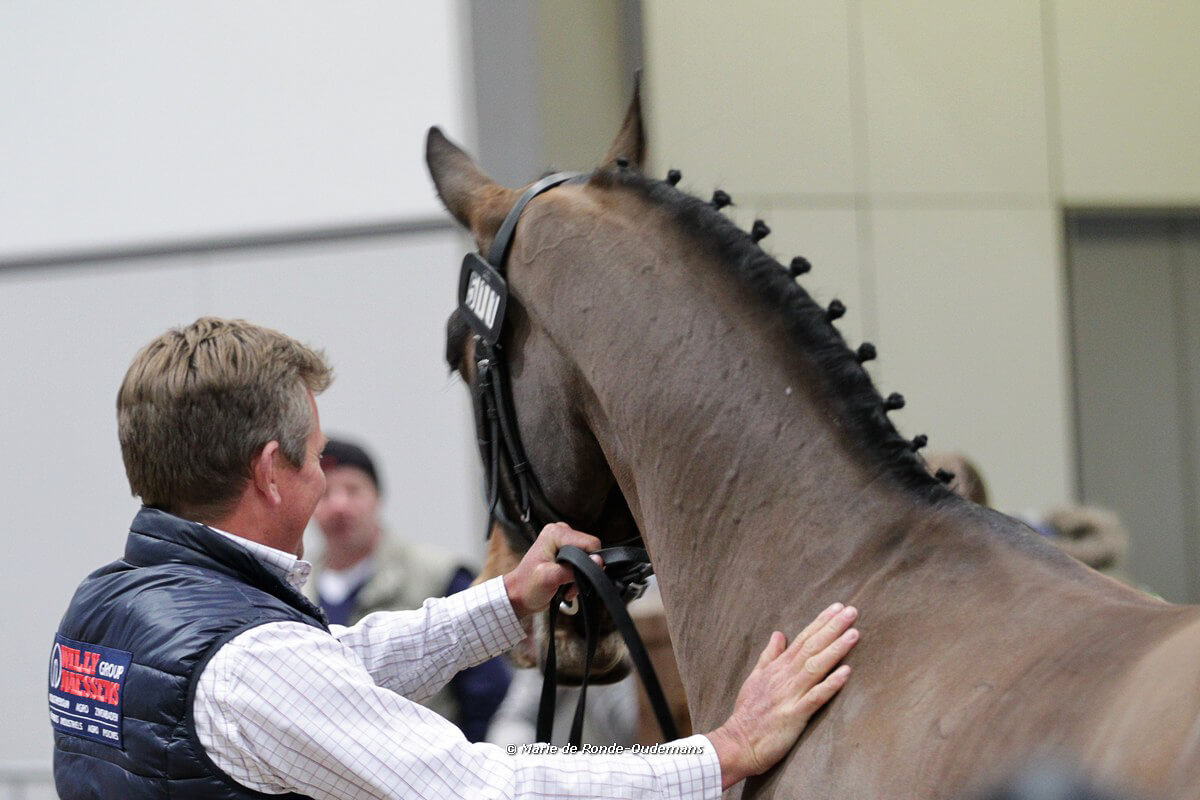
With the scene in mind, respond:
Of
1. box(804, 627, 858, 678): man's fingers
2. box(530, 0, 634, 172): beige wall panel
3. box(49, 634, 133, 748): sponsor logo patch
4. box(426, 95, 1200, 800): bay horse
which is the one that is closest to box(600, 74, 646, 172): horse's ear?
box(426, 95, 1200, 800): bay horse

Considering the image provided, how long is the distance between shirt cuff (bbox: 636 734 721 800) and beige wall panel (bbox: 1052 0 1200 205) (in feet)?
19.9

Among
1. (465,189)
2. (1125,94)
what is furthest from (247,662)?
(1125,94)

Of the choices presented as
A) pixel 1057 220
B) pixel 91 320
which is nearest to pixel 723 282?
pixel 91 320

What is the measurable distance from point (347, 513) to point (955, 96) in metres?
4.22

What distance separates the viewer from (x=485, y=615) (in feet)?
7.46

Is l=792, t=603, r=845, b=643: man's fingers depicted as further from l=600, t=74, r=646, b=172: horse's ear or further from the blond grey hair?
l=600, t=74, r=646, b=172: horse's ear

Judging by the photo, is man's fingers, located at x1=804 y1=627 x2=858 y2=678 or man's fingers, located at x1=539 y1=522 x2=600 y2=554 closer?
man's fingers, located at x1=804 y1=627 x2=858 y2=678

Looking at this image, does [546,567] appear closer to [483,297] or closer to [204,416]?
[483,297]

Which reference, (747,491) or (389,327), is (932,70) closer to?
(389,327)

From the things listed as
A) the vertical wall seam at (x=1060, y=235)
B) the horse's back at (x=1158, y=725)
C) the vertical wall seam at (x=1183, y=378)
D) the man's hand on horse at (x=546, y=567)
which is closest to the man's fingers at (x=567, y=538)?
the man's hand on horse at (x=546, y=567)

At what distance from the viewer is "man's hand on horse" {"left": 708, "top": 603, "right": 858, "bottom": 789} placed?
5.11 feet

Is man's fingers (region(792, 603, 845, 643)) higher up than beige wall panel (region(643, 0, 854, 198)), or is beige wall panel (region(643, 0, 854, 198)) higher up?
beige wall panel (region(643, 0, 854, 198))

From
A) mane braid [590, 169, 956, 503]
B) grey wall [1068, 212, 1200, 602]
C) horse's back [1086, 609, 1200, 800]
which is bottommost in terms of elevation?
grey wall [1068, 212, 1200, 602]

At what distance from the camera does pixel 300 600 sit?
1873 millimetres
